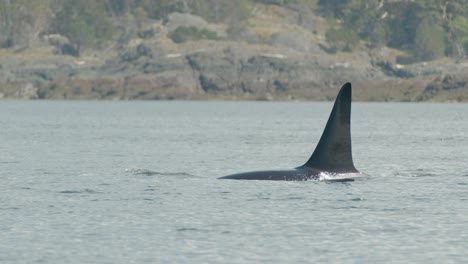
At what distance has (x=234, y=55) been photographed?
6132 inches

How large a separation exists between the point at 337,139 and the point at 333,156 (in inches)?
21.6

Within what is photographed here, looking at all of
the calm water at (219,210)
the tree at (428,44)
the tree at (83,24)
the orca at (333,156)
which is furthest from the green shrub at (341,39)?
the orca at (333,156)

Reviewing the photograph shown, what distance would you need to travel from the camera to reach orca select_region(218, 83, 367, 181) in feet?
95.2

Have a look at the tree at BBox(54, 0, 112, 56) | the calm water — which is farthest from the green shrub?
the calm water

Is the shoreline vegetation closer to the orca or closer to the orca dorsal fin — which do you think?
the orca

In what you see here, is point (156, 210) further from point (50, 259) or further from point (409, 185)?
point (409, 185)

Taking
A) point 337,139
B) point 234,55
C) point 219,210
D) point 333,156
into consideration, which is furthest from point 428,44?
point 219,210

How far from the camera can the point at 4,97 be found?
167 m

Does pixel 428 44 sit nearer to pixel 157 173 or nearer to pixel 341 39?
pixel 341 39

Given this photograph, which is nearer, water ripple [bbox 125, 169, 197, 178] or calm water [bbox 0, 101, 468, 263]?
calm water [bbox 0, 101, 468, 263]

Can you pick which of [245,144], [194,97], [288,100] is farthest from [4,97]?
[245,144]

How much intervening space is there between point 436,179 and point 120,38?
140316 mm

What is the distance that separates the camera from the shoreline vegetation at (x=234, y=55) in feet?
509

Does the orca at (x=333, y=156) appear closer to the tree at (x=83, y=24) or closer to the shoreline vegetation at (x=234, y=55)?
the shoreline vegetation at (x=234, y=55)
